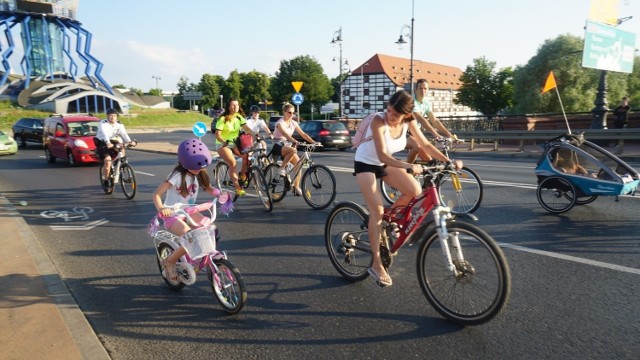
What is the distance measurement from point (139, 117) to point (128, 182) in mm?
61419

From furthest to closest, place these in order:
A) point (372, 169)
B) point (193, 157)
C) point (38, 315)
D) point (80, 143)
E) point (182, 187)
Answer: point (80, 143) → point (372, 169) → point (182, 187) → point (193, 157) → point (38, 315)

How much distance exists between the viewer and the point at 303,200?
8797mm

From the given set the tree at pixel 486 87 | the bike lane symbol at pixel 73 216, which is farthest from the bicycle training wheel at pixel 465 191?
the tree at pixel 486 87

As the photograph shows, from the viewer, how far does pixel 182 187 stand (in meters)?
4.00

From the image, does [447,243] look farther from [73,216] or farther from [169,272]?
[73,216]

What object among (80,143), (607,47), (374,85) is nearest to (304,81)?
(374,85)

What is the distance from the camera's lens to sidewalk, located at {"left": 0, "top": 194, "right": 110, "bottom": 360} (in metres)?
3.13

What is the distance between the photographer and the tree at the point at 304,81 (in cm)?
8750

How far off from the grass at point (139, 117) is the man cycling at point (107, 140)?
46235 mm

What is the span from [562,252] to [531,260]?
507 millimetres

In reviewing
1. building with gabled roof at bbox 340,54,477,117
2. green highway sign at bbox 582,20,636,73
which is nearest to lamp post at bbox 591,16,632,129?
green highway sign at bbox 582,20,636,73

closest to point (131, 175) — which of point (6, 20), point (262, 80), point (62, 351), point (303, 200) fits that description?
point (303, 200)

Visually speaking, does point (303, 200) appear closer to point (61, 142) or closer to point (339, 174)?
point (339, 174)

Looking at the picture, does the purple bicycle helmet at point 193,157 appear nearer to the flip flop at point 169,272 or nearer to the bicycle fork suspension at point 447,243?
the flip flop at point 169,272
